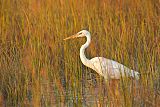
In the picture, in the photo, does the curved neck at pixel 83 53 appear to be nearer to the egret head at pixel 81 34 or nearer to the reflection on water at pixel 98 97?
the egret head at pixel 81 34

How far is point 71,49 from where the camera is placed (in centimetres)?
609

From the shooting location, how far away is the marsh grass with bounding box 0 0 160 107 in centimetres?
427

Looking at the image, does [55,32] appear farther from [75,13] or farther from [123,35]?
[123,35]

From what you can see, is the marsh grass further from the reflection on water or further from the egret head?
the egret head

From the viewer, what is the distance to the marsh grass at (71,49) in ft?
14.0

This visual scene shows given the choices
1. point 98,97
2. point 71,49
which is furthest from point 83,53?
point 98,97

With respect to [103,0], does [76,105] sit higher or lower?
lower

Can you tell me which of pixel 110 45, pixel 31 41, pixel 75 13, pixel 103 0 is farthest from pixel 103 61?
pixel 103 0

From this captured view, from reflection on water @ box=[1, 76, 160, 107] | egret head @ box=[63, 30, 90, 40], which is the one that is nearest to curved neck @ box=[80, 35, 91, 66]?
egret head @ box=[63, 30, 90, 40]

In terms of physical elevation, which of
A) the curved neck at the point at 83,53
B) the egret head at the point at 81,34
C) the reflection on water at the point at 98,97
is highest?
the egret head at the point at 81,34

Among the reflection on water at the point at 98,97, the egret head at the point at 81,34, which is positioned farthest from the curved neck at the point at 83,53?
the reflection on water at the point at 98,97

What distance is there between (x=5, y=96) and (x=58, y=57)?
1.43 m

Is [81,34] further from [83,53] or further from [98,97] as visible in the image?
[98,97]

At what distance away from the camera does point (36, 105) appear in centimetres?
380
